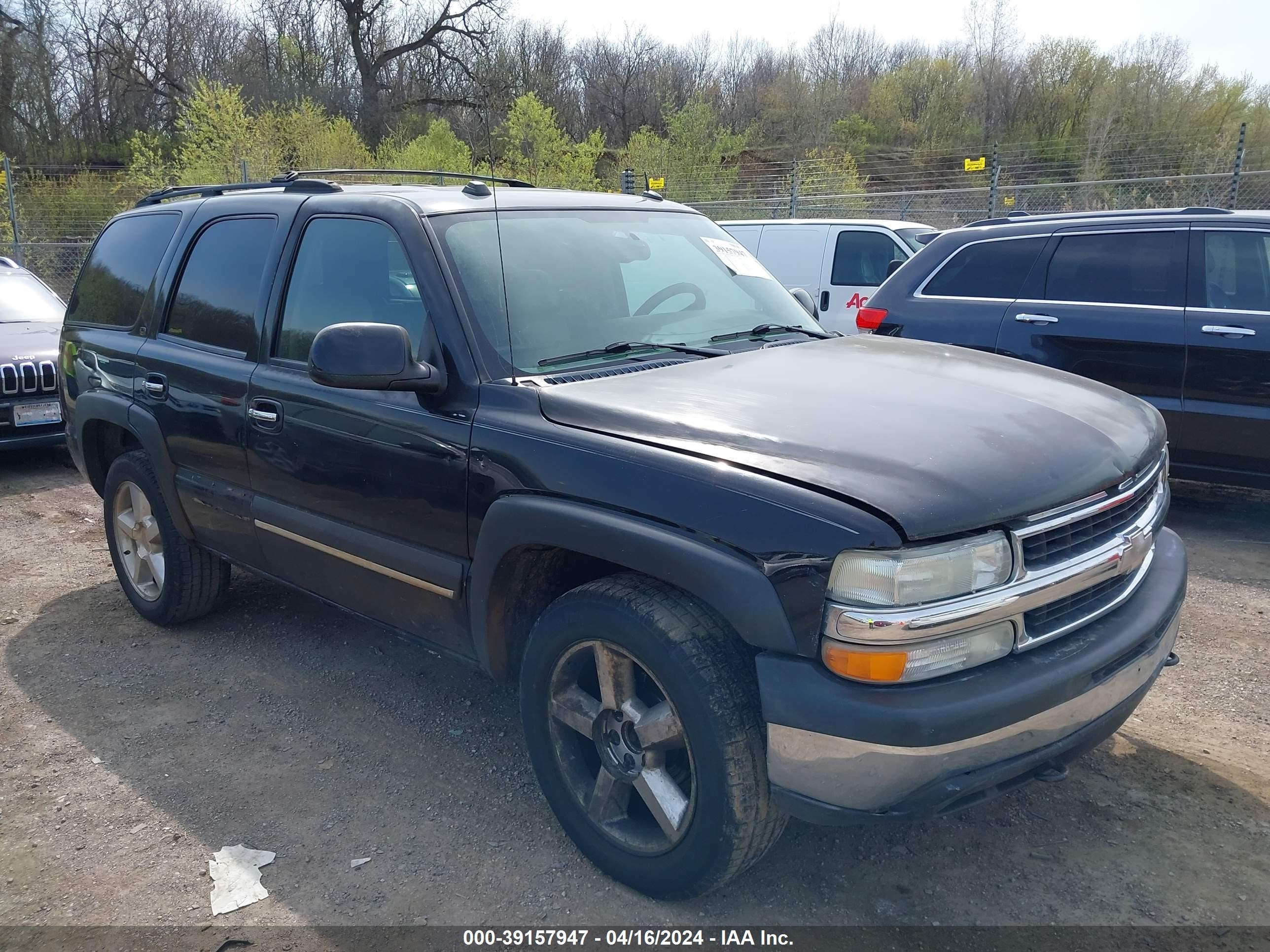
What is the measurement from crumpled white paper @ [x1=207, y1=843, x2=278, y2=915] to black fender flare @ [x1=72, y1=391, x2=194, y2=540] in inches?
68.7

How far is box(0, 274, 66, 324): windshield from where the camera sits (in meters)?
8.36

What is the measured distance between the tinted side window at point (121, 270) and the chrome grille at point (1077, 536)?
12.3ft

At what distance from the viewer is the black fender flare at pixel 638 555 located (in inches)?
86.6

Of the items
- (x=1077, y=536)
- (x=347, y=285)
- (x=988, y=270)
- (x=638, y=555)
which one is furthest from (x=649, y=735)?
(x=988, y=270)

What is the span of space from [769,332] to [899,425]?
1.13 m

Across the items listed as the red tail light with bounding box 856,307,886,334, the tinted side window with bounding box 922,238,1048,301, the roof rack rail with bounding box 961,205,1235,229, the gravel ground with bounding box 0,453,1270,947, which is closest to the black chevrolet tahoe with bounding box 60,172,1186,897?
the gravel ground with bounding box 0,453,1270,947

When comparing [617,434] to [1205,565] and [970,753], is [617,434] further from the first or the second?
[1205,565]

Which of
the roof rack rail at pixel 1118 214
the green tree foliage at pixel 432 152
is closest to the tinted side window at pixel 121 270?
the roof rack rail at pixel 1118 214

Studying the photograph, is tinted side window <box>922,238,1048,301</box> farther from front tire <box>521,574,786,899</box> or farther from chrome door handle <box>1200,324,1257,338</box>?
front tire <box>521,574,786,899</box>

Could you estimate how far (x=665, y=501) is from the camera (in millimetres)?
2359

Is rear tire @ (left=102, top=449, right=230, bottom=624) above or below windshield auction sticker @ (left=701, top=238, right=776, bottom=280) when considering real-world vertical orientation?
below

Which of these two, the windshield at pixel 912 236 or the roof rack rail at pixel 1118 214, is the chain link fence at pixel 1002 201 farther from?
the roof rack rail at pixel 1118 214

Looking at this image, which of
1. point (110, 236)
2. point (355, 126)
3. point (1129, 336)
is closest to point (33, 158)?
point (355, 126)

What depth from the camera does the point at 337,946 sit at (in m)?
2.52
